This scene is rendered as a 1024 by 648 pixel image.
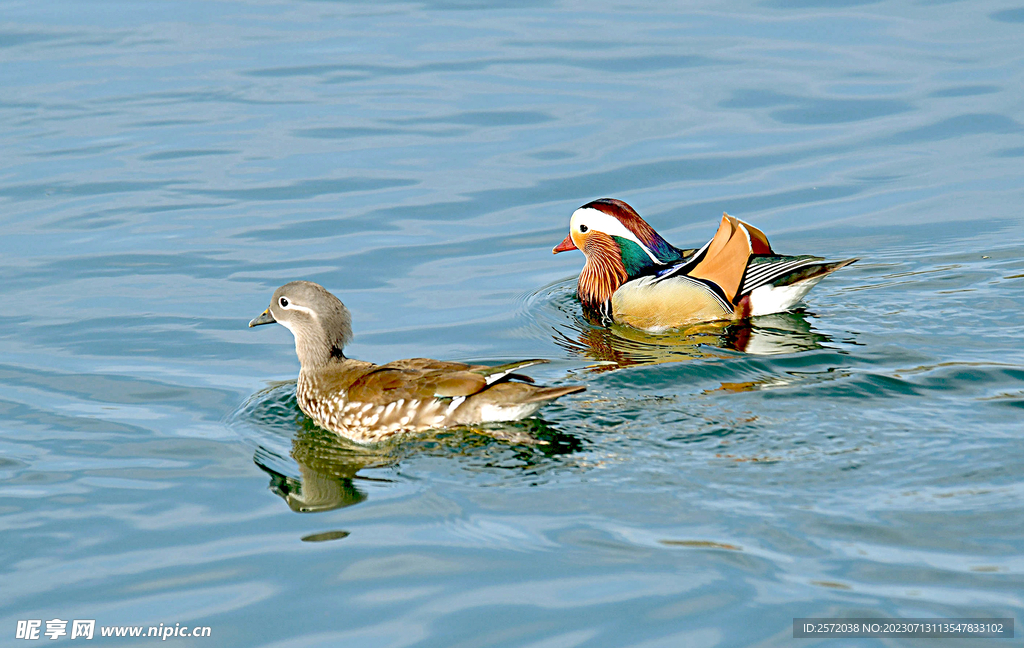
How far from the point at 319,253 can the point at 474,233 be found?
1.74m

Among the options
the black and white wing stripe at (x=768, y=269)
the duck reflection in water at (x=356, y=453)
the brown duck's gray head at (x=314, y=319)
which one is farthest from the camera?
the black and white wing stripe at (x=768, y=269)

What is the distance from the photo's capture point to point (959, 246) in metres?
11.7

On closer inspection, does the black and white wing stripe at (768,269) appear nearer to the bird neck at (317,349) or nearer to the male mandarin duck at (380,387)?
the male mandarin duck at (380,387)

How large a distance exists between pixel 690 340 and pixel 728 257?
809 mm

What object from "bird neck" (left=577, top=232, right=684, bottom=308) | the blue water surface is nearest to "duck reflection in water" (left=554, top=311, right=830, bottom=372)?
the blue water surface

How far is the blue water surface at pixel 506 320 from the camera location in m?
6.13

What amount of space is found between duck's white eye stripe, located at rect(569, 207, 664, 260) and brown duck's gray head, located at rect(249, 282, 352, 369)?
10.9 feet

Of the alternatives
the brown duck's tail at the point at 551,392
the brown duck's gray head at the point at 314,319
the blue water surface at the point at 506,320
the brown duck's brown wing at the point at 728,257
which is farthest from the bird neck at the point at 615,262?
the brown duck's tail at the point at 551,392

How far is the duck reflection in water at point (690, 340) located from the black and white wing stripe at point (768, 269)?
0.33 meters

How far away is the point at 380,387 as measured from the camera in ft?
26.5

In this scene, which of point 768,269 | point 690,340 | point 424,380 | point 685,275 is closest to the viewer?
point 424,380

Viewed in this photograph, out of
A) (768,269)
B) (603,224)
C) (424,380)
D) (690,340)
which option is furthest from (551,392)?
(603,224)

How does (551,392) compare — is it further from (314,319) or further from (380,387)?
(314,319)

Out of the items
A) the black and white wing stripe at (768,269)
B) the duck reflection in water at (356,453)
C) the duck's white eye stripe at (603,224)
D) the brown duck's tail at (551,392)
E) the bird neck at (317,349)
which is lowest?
the duck reflection in water at (356,453)
